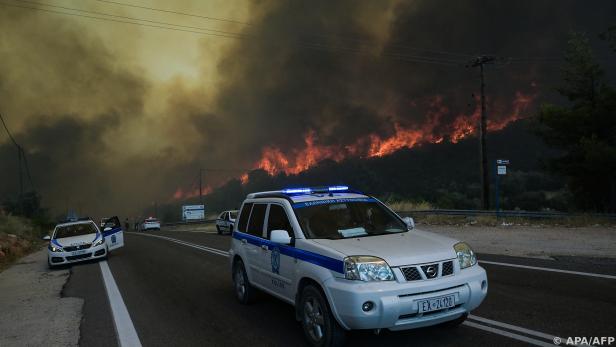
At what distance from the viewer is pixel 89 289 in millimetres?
9484

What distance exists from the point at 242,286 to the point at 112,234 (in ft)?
33.8

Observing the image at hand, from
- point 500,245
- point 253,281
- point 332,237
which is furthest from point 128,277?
point 500,245

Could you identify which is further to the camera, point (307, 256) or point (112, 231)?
point (112, 231)

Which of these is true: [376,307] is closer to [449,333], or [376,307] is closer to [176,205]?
[449,333]

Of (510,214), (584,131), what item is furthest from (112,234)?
(584,131)

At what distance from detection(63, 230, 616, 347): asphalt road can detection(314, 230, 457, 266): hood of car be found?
1.01 metres

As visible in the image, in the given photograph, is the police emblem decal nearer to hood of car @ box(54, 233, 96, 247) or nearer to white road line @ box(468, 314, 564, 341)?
white road line @ box(468, 314, 564, 341)

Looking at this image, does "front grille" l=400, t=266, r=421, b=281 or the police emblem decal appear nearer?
"front grille" l=400, t=266, r=421, b=281

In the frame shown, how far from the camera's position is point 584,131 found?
28.5 m

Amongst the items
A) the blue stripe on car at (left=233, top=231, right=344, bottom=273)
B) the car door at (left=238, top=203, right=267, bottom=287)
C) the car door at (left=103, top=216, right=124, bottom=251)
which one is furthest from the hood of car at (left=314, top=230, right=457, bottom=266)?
the car door at (left=103, top=216, right=124, bottom=251)

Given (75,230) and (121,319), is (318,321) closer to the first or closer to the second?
(121,319)

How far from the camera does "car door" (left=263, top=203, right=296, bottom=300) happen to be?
18.2ft

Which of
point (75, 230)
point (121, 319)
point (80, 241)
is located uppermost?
point (75, 230)

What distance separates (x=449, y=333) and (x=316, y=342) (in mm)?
1541
